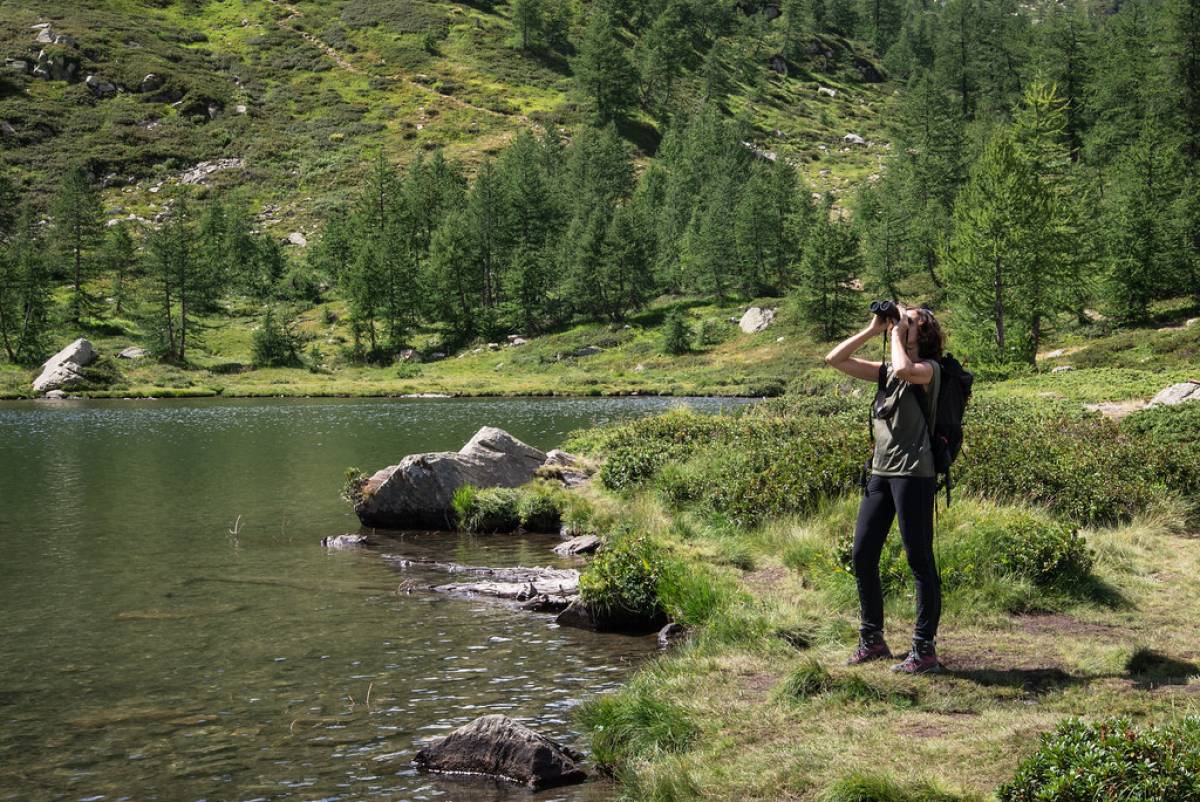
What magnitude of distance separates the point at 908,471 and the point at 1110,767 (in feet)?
10.7

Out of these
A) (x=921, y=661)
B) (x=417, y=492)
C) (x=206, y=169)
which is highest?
(x=206, y=169)

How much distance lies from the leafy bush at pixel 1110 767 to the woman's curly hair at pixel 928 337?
12.4 feet

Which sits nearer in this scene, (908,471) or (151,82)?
(908,471)

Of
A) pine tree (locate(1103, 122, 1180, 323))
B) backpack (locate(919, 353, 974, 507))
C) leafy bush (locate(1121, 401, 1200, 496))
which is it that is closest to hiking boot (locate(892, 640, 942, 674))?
backpack (locate(919, 353, 974, 507))

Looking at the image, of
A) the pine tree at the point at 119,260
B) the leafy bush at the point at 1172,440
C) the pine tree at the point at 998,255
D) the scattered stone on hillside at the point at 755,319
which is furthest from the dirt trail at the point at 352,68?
the leafy bush at the point at 1172,440

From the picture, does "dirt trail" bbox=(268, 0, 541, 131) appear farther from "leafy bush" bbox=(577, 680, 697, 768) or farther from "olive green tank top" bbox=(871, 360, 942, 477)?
"leafy bush" bbox=(577, 680, 697, 768)

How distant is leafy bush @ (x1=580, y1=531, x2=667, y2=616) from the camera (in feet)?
44.3

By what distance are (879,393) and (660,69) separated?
160 meters

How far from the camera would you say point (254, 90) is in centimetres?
14725

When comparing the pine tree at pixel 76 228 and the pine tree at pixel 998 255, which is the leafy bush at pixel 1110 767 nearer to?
the pine tree at pixel 998 255

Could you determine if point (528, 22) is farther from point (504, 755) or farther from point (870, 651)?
point (504, 755)

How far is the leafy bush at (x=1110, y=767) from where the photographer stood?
5406 millimetres

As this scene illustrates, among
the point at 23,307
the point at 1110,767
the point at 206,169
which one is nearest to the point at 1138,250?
the point at 1110,767

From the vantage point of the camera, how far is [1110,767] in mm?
5578
